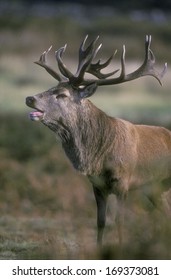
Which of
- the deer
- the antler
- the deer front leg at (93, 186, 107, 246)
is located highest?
the antler

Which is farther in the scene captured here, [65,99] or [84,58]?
[84,58]

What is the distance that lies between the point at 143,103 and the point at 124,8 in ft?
95.0

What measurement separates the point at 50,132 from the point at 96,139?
Result: 46.6ft

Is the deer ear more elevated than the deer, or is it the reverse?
the deer ear

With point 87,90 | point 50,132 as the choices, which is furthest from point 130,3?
point 87,90

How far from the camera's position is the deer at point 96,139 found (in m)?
14.5

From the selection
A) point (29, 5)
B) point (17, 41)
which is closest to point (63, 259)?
point (17, 41)

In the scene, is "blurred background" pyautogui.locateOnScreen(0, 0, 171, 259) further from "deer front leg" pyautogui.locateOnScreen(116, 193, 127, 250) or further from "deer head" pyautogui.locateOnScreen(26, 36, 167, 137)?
"deer head" pyautogui.locateOnScreen(26, 36, 167, 137)

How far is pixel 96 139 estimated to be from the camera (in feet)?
48.8

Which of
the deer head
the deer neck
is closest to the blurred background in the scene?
the deer neck

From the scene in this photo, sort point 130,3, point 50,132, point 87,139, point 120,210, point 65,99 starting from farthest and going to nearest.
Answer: point 130,3, point 50,132, point 87,139, point 65,99, point 120,210

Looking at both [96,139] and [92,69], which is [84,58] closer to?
[92,69]

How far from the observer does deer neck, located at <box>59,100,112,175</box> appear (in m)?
14.6
